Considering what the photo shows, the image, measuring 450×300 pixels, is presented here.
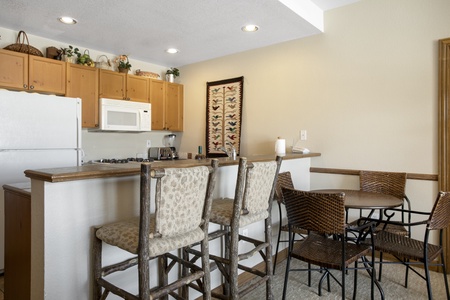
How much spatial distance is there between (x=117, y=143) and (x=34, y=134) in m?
1.55

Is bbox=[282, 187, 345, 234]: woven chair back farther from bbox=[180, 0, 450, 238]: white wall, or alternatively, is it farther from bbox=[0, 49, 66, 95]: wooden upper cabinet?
bbox=[0, 49, 66, 95]: wooden upper cabinet

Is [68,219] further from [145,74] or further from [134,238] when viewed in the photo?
[145,74]

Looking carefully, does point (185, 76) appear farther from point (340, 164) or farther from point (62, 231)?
point (62, 231)

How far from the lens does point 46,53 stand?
3.42 meters

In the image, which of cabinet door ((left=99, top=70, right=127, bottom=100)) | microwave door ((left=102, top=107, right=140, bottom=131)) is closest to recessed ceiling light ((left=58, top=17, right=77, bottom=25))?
cabinet door ((left=99, top=70, right=127, bottom=100))

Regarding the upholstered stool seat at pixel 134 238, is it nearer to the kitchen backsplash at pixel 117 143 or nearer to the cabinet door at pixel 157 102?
the kitchen backsplash at pixel 117 143

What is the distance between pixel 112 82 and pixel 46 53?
31.5 inches

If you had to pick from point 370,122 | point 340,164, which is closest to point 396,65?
point 370,122

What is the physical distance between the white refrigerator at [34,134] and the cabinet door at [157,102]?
143cm

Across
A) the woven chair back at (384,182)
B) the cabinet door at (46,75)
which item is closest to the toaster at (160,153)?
the cabinet door at (46,75)

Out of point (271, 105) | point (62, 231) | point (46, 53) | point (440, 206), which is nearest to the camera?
point (62, 231)

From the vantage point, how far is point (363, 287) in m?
2.36

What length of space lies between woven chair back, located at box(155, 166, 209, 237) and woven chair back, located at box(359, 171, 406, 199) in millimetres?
2060

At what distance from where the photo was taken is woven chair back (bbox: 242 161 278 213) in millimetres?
1773
